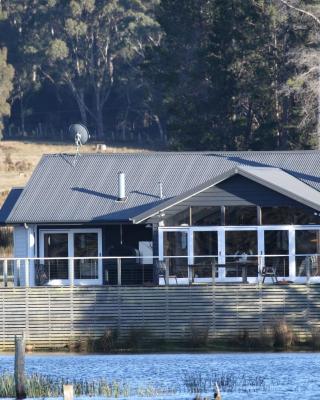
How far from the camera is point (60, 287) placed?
39.0 metres

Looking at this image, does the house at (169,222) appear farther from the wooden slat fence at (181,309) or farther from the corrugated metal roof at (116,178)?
the wooden slat fence at (181,309)

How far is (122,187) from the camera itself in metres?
44.9

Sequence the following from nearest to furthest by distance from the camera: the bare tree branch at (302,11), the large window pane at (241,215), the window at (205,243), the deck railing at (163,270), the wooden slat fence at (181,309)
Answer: the wooden slat fence at (181,309), the deck railing at (163,270), the window at (205,243), the large window pane at (241,215), the bare tree branch at (302,11)

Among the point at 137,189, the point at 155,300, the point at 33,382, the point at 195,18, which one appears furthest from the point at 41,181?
the point at 195,18

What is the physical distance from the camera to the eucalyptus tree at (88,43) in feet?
360

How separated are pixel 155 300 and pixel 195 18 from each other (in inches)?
1537

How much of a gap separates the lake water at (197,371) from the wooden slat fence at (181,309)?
51.2 inches

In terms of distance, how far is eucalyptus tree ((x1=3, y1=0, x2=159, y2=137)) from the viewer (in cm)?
10981

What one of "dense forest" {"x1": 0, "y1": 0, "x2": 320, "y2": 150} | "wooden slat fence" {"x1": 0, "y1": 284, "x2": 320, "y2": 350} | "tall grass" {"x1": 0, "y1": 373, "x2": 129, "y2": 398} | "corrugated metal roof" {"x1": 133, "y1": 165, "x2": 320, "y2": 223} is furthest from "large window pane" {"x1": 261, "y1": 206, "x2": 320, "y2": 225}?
"dense forest" {"x1": 0, "y1": 0, "x2": 320, "y2": 150}

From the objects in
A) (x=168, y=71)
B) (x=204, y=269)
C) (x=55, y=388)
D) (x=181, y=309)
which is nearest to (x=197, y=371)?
(x=55, y=388)

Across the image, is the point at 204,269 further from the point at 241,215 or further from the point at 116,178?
the point at 116,178

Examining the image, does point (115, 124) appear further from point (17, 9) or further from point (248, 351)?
point (248, 351)

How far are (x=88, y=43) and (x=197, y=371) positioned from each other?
80259 mm

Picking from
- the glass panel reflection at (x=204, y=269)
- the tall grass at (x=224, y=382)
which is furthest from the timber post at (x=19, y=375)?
the glass panel reflection at (x=204, y=269)
